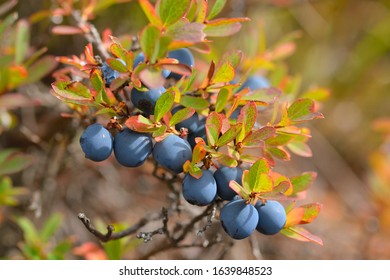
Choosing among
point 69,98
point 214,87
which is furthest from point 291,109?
point 69,98

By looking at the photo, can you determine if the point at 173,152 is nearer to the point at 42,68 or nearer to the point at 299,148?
the point at 299,148

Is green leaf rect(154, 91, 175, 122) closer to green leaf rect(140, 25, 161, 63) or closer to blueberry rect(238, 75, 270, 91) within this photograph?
green leaf rect(140, 25, 161, 63)

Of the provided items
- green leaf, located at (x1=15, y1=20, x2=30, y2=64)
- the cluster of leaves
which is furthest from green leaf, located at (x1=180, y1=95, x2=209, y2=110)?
green leaf, located at (x1=15, y1=20, x2=30, y2=64)

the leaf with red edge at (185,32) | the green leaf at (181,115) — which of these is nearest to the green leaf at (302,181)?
the green leaf at (181,115)

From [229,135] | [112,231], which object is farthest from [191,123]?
[112,231]

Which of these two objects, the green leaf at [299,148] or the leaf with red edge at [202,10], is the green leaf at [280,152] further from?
the leaf with red edge at [202,10]
